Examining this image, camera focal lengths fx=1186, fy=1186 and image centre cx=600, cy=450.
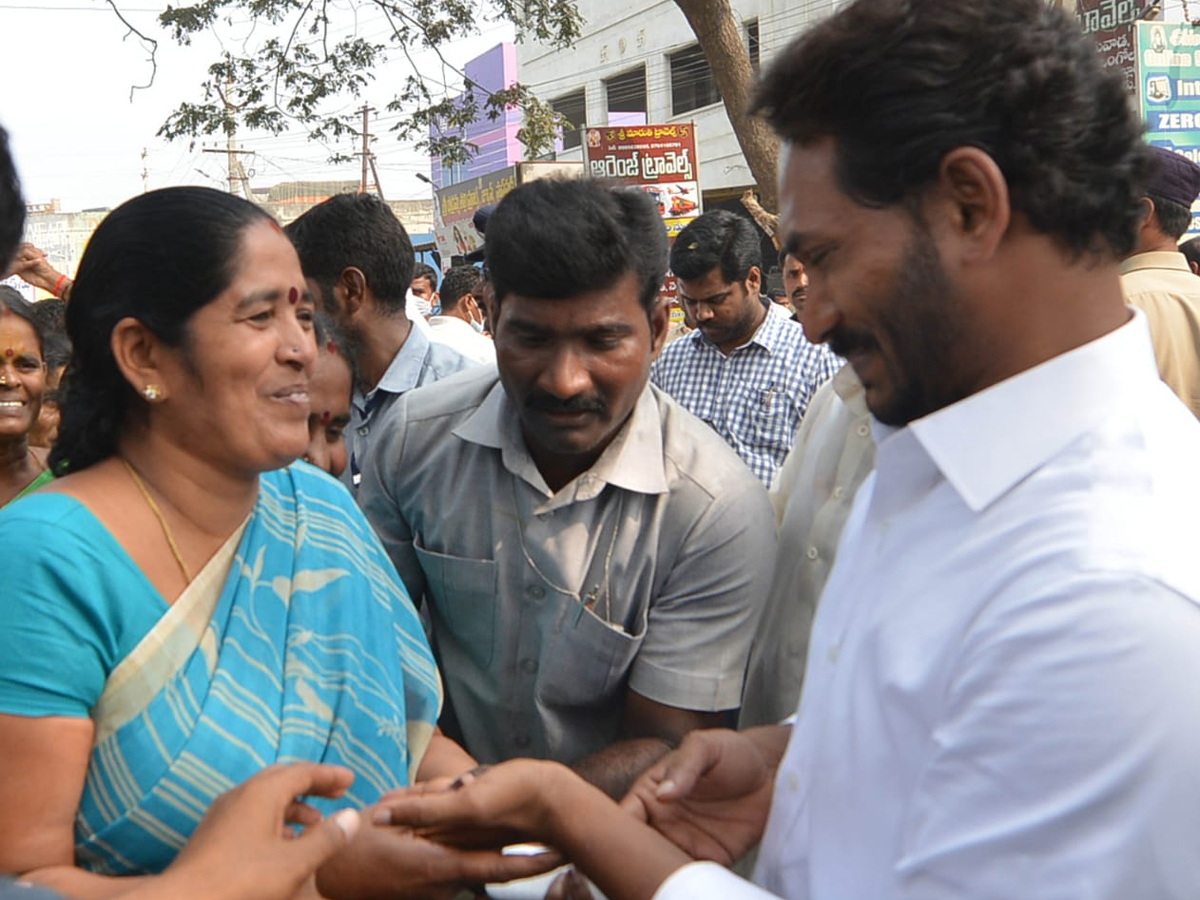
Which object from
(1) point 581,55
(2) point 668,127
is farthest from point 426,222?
(2) point 668,127

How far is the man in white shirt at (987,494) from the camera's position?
3.54 ft

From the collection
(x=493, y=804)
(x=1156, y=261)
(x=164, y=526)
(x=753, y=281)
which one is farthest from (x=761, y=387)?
(x=493, y=804)

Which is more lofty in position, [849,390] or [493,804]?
[849,390]

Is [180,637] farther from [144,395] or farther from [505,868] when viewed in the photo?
[505,868]

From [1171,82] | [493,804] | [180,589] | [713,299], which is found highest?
[1171,82]

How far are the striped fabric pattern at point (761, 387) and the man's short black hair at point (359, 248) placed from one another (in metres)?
1.91

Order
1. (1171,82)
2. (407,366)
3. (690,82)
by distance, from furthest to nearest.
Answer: (690,82)
(1171,82)
(407,366)

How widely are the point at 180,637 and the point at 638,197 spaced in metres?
1.30

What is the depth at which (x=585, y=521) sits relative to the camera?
95.3 inches

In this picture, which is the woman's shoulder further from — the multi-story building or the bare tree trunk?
the multi-story building

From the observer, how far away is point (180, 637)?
5.82 ft

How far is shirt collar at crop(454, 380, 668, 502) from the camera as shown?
7.82 ft

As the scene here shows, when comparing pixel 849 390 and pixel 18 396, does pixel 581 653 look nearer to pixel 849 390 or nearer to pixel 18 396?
pixel 849 390

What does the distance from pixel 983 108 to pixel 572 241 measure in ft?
3.75
